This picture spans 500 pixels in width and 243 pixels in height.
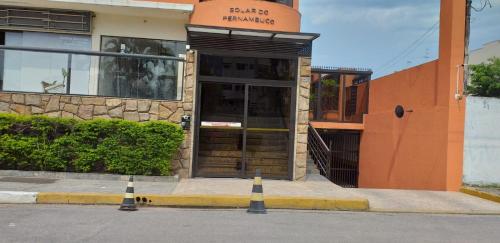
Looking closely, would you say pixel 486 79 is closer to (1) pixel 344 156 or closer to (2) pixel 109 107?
(1) pixel 344 156

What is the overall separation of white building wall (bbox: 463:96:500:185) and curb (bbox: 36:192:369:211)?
435cm

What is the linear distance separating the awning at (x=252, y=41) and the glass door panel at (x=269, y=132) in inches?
39.5

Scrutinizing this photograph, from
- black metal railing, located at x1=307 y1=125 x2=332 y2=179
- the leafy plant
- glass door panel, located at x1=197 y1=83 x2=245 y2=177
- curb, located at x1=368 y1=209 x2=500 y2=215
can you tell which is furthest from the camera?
the leafy plant

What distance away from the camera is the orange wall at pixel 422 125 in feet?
44.9

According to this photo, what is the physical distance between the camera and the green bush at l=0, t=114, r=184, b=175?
1248 centimetres

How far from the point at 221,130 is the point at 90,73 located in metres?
3.56

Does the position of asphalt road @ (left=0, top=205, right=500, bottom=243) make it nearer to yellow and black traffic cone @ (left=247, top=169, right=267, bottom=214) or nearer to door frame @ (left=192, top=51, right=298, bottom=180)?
yellow and black traffic cone @ (left=247, top=169, right=267, bottom=214)

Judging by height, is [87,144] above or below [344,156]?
above

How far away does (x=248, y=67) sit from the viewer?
13.8 m

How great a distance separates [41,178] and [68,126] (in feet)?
4.35

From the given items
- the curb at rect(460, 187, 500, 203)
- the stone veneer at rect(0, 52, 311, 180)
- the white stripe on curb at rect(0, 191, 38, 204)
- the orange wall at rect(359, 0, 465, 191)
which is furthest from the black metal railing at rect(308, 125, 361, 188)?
the white stripe on curb at rect(0, 191, 38, 204)

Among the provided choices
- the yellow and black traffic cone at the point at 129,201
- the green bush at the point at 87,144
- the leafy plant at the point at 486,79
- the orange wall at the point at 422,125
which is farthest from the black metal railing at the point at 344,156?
the yellow and black traffic cone at the point at 129,201

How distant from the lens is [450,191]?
13.5 metres

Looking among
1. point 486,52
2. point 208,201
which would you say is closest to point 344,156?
point 208,201
